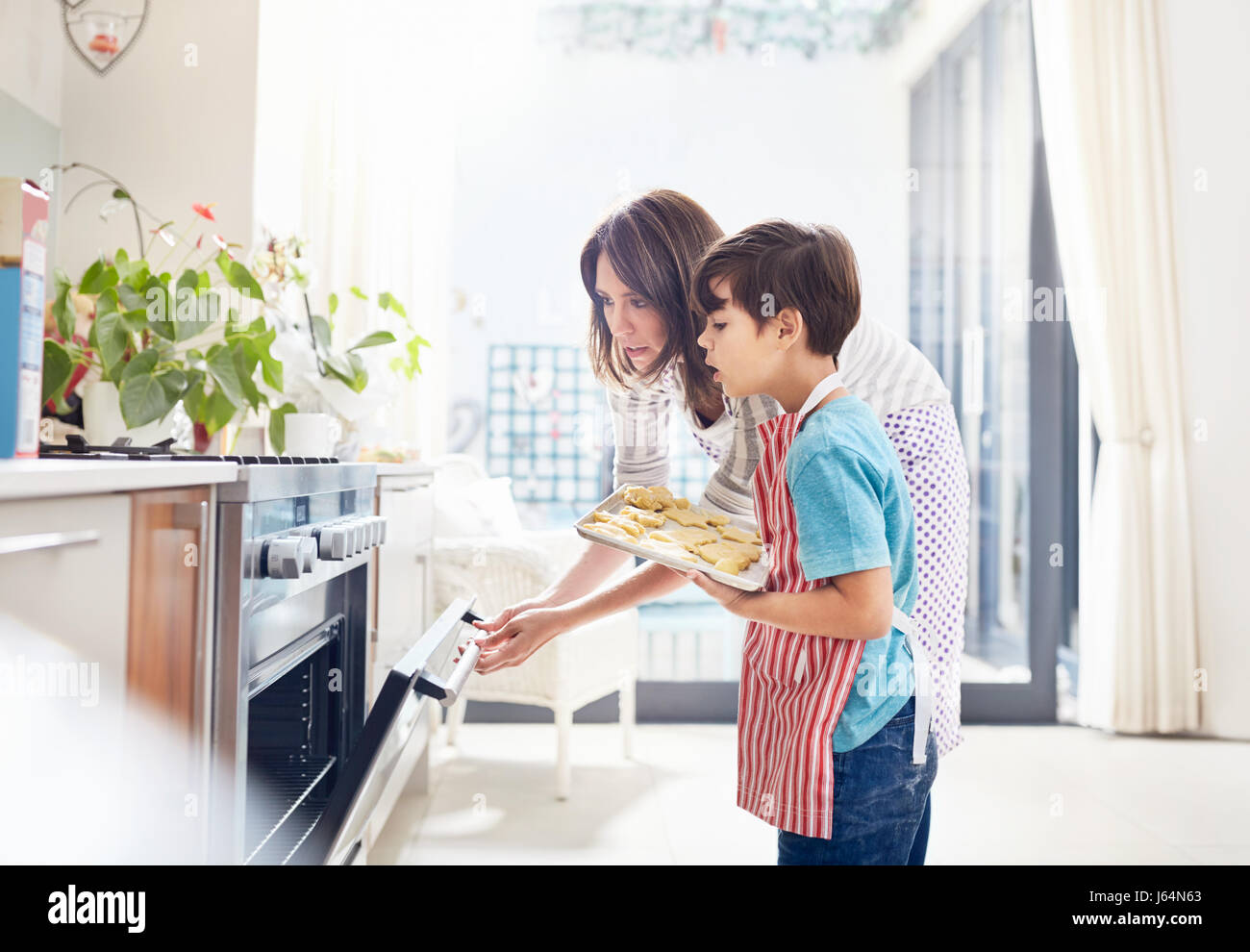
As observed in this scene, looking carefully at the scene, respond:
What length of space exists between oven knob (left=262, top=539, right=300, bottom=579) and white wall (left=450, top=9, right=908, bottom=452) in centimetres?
260

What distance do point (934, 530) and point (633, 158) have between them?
2776 millimetres

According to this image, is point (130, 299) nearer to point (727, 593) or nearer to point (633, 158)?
point (727, 593)

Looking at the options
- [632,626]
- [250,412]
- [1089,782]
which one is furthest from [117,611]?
[1089,782]

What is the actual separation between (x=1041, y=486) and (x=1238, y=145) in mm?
1312

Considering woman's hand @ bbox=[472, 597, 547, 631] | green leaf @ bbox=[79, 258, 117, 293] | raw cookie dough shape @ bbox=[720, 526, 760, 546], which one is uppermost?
green leaf @ bbox=[79, 258, 117, 293]

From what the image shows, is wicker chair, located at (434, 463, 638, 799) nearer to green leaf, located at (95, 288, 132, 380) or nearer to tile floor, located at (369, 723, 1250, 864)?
tile floor, located at (369, 723, 1250, 864)

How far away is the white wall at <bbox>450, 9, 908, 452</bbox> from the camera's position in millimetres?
3521

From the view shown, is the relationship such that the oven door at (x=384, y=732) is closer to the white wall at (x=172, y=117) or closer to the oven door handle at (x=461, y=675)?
the oven door handle at (x=461, y=675)

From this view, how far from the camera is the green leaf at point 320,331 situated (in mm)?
2002

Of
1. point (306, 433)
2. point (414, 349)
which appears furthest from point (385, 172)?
point (306, 433)

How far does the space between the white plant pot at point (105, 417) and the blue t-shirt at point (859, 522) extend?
3.75 ft

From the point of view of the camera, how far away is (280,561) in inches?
38.7

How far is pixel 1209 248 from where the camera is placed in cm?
316

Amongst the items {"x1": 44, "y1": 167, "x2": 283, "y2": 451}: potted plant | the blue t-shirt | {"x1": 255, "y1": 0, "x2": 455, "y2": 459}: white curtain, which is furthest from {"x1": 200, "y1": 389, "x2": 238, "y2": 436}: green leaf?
{"x1": 255, "y1": 0, "x2": 455, "y2": 459}: white curtain
